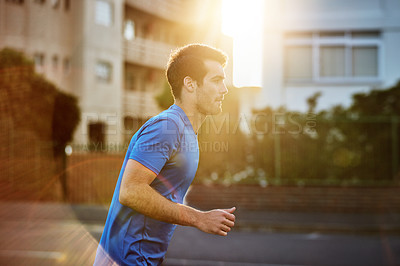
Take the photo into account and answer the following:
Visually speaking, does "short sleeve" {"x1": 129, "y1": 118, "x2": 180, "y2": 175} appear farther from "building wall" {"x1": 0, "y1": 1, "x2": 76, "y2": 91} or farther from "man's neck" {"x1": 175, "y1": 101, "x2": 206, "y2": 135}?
"building wall" {"x1": 0, "y1": 1, "x2": 76, "y2": 91}

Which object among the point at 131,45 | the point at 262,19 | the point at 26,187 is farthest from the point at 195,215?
the point at 131,45

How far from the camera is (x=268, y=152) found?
12.4 metres

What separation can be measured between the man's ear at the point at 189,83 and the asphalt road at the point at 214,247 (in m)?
4.76

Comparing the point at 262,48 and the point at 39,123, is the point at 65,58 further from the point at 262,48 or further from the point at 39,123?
the point at 262,48

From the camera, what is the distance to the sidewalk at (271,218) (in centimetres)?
967

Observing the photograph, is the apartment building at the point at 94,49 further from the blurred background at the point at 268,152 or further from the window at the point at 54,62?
the blurred background at the point at 268,152

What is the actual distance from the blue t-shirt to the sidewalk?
26.4 ft

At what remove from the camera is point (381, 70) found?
15609mm

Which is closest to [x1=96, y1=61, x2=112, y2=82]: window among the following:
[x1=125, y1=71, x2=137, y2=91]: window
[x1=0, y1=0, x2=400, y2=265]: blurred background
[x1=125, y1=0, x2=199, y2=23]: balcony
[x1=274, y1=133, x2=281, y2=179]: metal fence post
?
[x1=125, y1=71, x2=137, y2=91]: window

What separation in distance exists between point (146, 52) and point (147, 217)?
2558 cm

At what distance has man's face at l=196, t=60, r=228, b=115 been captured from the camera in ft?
7.60

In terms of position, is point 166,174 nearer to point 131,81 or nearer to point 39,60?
point 39,60

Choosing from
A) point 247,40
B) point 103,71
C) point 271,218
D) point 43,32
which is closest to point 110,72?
point 103,71

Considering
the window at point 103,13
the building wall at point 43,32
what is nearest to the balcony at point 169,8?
the window at point 103,13
